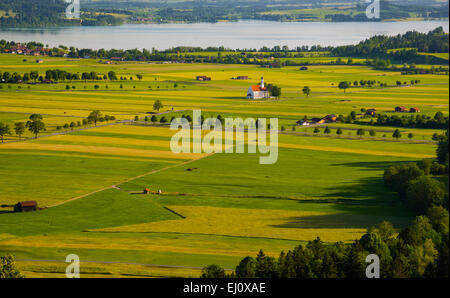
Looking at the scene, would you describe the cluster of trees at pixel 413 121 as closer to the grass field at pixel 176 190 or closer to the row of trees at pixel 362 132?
the grass field at pixel 176 190

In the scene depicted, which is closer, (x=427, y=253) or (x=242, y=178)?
(x=427, y=253)

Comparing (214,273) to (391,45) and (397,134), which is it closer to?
(397,134)

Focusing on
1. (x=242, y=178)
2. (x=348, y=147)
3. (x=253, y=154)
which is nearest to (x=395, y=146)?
(x=348, y=147)

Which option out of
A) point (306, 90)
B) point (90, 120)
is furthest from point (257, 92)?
point (90, 120)

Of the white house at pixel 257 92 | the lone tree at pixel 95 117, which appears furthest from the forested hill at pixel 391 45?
the lone tree at pixel 95 117

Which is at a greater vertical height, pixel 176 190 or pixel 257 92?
pixel 257 92

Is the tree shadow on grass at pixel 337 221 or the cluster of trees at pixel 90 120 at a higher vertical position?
the cluster of trees at pixel 90 120
